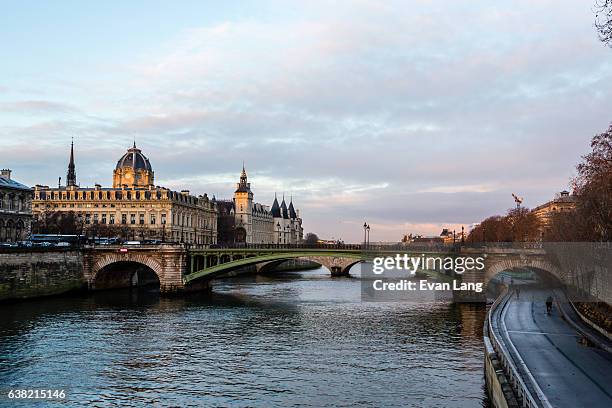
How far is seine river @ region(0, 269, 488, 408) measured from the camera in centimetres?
2873

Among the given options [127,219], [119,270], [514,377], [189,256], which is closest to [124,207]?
[127,219]

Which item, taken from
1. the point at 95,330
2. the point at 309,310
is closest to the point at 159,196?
the point at 309,310

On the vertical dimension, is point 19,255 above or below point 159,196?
below

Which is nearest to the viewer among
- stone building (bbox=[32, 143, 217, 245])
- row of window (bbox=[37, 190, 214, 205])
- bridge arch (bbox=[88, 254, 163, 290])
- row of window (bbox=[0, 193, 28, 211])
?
bridge arch (bbox=[88, 254, 163, 290])

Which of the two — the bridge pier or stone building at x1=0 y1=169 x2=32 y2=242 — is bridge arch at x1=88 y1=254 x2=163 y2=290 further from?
the bridge pier

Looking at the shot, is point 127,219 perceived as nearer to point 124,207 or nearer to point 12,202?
point 124,207

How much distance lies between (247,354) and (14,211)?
52.4 meters

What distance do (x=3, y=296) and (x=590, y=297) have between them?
170 feet

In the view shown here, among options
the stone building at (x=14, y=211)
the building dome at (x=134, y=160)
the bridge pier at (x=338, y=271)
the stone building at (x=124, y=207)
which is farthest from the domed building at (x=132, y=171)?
the stone building at (x=14, y=211)

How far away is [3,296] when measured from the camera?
6078 centimetres

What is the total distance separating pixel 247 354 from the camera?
37.3m

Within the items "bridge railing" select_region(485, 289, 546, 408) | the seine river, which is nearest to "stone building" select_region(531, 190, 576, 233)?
the seine river

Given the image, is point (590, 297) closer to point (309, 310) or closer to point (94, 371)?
point (309, 310)

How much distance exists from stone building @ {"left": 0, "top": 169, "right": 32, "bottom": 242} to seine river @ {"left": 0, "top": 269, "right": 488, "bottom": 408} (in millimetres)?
19433
